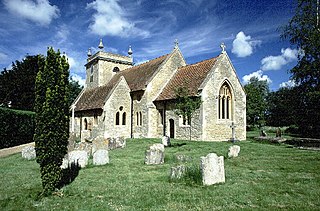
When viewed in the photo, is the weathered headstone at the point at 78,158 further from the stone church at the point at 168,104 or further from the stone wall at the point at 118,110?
the stone wall at the point at 118,110

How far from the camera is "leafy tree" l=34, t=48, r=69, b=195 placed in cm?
761

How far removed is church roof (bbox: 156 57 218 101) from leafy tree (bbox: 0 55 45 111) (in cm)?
2408

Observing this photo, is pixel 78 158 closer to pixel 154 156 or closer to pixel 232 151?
pixel 154 156

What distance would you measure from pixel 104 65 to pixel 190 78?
16462 millimetres

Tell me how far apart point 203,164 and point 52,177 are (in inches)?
189

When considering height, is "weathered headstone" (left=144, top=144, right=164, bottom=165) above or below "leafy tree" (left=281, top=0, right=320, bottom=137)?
below

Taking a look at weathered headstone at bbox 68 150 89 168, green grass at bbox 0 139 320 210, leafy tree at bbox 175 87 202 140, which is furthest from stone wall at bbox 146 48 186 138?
green grass at bbox 0 139 320 210

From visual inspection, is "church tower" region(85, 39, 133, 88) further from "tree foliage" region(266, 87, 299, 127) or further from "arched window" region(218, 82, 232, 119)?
"tree foliage" region(266, 87, 299, 127)

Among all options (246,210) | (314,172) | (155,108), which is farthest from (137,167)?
(155,108)

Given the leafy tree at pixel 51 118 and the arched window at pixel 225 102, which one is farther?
the arched window at pixel 225 102

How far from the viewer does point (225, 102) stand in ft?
75.0

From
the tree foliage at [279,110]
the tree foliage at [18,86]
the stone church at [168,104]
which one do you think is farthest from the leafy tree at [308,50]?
the tree foliage at [18,86]

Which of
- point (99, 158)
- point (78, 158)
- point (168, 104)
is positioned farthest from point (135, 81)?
point (78, 158)

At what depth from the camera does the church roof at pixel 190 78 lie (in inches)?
850
